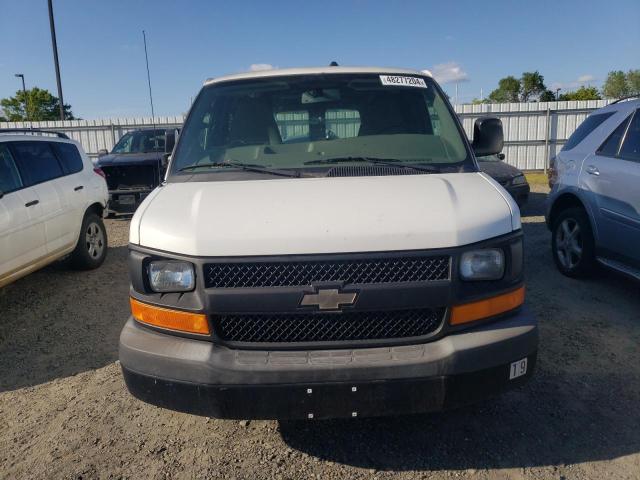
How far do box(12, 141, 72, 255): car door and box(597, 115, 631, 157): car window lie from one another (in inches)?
237

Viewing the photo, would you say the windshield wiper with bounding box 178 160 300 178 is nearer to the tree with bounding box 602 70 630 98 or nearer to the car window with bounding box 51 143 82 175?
the car window with bounding box 51 143 82 175

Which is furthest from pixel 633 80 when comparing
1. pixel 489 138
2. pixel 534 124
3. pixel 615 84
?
pixel 489 138

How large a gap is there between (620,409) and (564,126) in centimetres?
1669

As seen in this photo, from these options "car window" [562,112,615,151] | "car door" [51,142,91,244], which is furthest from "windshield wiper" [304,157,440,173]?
"car door" [51,142,91,244]

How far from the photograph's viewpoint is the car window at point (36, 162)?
17.9 ft

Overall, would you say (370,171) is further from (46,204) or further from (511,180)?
(511,180)

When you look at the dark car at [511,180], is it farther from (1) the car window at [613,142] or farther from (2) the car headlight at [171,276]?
(2) the car headlight at [171,276]

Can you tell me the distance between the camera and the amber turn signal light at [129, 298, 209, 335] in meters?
2.32

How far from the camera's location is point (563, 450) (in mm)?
2688

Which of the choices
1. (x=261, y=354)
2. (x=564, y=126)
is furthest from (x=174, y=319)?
(x=564, y=126)

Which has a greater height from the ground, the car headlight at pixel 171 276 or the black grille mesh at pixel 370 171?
the black grille mesh at pixel 370 171

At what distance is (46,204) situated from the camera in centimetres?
559

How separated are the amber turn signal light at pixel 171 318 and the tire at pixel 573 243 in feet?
14.7

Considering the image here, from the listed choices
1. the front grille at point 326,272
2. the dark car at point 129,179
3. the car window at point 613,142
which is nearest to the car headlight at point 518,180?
the car window at point 613,142
